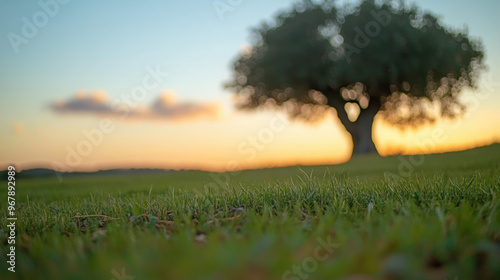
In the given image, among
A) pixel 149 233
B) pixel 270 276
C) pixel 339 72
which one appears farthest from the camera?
pixel 339 72

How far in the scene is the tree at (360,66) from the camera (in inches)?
898

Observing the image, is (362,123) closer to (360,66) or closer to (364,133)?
(364,133)

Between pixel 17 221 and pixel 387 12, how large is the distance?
2451 centimetres

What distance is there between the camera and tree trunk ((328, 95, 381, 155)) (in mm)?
27797

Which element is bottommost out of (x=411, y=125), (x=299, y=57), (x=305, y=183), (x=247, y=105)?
(x=305, y=183)

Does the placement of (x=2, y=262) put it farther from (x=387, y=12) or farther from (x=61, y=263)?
(x=387, y=12)

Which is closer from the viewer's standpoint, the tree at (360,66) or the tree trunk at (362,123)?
the tree at (360,66)

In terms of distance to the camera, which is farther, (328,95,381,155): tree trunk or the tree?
(328,95,381,155): tree trunk

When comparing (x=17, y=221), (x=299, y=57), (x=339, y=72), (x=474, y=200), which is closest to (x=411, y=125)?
(x=339, y=72)

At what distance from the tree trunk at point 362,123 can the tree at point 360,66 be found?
75mm

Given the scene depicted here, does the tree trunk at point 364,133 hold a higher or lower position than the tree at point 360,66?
lower

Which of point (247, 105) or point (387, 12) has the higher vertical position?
point (387, 12)

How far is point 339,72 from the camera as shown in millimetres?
22750

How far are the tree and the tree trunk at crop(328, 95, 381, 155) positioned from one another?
0.24 feet
